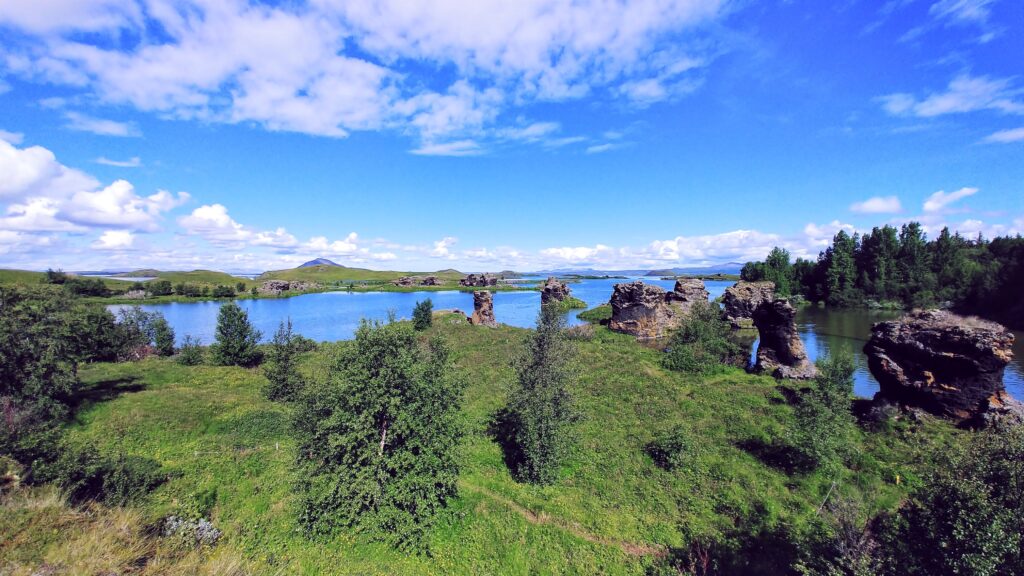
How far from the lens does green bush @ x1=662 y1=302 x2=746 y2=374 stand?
37938mm

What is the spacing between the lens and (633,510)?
18.2 meters

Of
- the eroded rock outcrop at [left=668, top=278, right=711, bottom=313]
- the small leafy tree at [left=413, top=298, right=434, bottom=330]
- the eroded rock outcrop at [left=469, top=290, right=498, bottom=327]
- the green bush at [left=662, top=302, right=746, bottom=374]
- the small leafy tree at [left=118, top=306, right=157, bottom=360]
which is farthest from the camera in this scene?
the eroded rock outcrop at [left=668, top=278, right=711, bottom=313]

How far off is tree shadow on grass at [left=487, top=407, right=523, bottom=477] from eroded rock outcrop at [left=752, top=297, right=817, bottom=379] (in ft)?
96.6

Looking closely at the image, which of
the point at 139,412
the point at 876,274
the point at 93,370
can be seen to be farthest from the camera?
the point at 876,274

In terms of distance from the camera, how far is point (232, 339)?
4816cm

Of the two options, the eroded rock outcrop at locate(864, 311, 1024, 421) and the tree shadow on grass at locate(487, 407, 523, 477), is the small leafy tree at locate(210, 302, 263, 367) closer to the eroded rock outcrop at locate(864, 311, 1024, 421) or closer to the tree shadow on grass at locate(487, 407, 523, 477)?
the tree shadow on grass at locate(487, 407, 523, 477)

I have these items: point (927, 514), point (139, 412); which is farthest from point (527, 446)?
point (139, 412)

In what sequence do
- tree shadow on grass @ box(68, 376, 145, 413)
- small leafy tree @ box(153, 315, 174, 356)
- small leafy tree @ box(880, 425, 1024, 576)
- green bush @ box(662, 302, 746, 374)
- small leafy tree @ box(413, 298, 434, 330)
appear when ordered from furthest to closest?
small leafy tree @ box(413, 298, 434, 330), small leafy tree @ box(153, 315, 174, 356), green bush @ box(662, 302, 746, 374), tree shadow on grass @ box(68, 376, 145, 413), small leafy tree @ box(880, 425, 1024, 576)

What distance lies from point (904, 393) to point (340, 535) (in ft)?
125

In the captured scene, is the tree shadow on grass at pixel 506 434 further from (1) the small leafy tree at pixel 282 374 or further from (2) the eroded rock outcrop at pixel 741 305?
(2) the eroded rock outcrop at pixel 741 305

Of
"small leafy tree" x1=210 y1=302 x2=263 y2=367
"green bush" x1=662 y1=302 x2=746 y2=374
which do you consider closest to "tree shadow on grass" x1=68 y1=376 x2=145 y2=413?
"small leafy tree" x1=210 y1=302 x2=263 y2=367

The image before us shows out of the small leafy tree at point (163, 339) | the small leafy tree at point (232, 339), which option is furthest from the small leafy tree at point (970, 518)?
the small leafy tree at point (163, 339)

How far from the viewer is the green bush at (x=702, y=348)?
37.9 metres

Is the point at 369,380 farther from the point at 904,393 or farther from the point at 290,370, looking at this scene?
the point at 904,393
